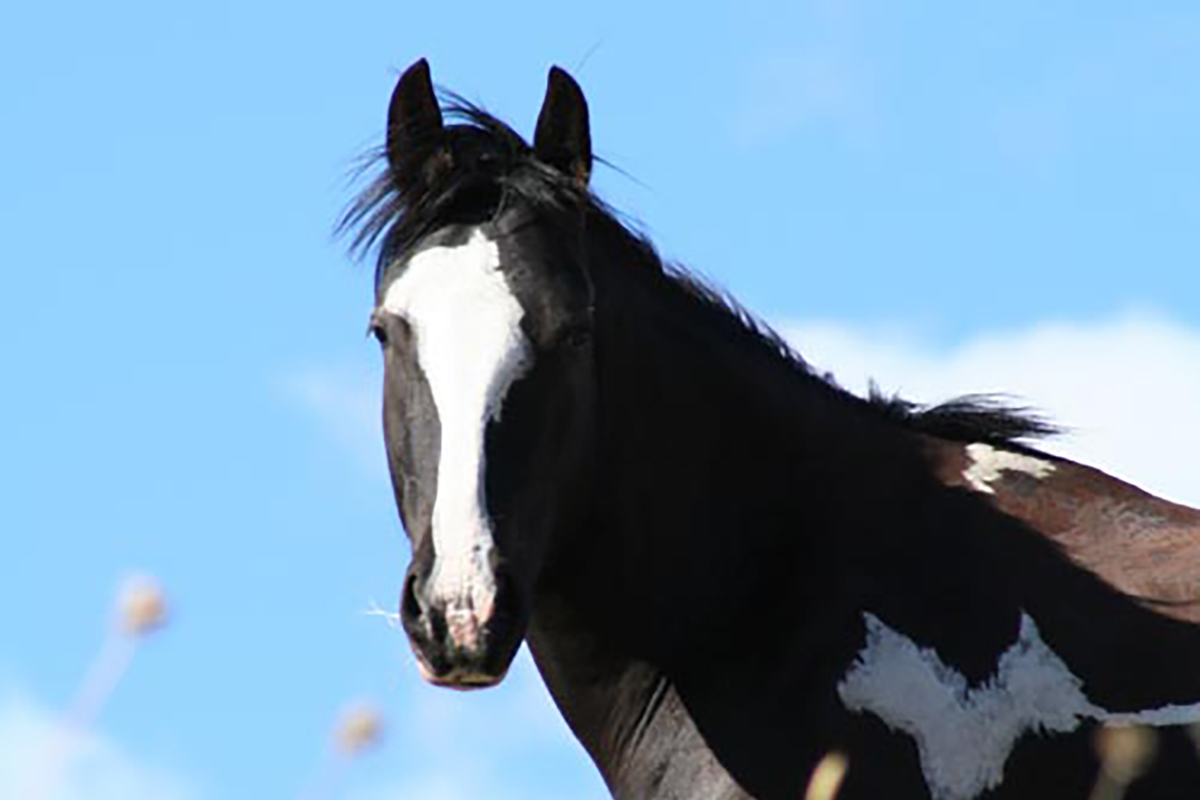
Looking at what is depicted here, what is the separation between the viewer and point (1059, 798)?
5.37 metres

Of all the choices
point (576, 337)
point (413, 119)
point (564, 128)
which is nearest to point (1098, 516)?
point (576, 337)

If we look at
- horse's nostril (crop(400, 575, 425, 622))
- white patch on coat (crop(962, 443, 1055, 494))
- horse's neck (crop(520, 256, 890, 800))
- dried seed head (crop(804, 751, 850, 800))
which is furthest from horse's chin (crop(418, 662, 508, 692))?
white patch on coat (crop(962, 443, 1055, 494))

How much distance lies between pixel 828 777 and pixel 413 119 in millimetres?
1999

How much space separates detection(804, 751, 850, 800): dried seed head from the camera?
16.9ft

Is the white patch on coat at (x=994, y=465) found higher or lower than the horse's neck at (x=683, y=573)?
higher

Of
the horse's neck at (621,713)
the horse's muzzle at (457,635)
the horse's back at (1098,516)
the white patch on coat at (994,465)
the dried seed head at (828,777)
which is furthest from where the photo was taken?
the white patch on coat at (994,465)

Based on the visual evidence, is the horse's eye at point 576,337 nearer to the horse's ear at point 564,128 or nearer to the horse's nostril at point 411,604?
the horse's ear at point 564,128

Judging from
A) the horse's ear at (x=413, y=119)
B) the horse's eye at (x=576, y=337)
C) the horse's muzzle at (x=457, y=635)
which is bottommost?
the horse's muzzle at (x=457, y=635)

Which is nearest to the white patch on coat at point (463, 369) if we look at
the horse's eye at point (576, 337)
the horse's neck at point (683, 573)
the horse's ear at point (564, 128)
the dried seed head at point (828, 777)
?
the horse's eye at point (576, 337)

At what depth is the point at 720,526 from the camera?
5703mm

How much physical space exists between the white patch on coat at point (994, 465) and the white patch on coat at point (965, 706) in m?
0.54

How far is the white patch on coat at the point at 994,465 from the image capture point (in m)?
5.89

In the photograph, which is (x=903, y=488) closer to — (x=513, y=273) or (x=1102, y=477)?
(x=1102, y=477)

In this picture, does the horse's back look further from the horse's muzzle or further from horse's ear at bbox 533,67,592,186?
the horse's muzzle
